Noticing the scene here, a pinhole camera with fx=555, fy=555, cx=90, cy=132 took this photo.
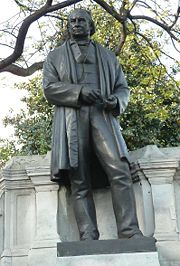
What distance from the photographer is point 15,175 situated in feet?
22.7

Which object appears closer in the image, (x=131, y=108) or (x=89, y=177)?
(x=89, y=177)

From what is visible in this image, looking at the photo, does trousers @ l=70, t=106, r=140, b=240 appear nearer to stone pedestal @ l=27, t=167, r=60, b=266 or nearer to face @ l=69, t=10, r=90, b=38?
stone pedestal @ l=27, t=167, r=60, b=266

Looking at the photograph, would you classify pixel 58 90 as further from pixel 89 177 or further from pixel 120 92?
pixel 89 177

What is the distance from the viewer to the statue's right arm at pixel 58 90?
6352 millimetres

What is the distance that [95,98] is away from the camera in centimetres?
628

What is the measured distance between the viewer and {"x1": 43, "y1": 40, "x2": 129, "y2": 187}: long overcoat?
20.5ft

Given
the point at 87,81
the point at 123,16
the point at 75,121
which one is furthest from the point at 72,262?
the point at 123,16

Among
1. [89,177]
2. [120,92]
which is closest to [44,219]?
[89,177]

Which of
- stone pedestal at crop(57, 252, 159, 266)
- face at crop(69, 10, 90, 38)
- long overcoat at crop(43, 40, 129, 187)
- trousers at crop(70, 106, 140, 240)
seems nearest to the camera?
stone pedestal at crop(57, 252, 159, 266)

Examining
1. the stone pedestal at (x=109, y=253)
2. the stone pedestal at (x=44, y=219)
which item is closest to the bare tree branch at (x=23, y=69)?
the stone pedestal at (x=44, y=219)

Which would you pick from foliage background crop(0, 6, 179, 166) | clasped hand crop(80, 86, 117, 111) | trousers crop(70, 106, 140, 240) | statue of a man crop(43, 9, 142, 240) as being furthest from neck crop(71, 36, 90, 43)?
foliage background crop(0, 6, 179, 166)

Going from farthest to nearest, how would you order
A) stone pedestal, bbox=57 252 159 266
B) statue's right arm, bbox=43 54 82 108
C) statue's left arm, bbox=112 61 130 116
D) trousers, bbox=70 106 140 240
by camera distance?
statue's left arm, bbox=112 61 130 116, statue's right arm, bbox=43 54 82 108, trousers, bbox=70 106 140 240, stone pedestal, bbox=57 252 159 266

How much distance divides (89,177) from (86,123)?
62cm

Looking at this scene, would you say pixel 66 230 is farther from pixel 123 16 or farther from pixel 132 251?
pixel 123 16
